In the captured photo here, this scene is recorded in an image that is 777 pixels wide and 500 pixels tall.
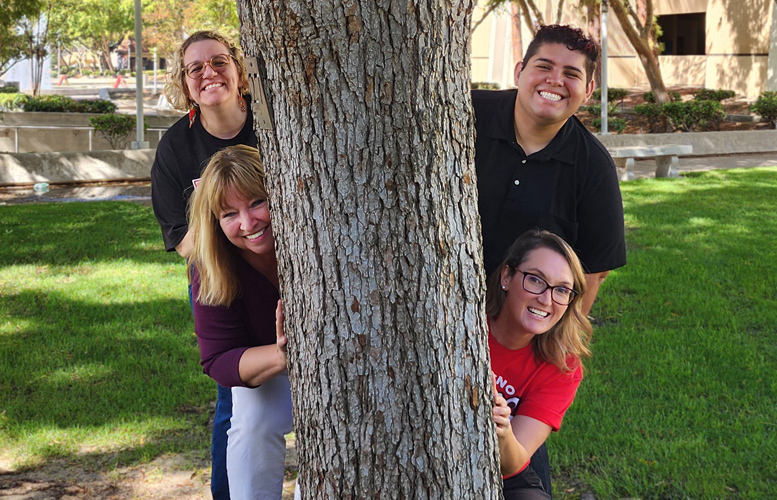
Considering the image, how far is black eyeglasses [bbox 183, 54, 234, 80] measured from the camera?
313 cm

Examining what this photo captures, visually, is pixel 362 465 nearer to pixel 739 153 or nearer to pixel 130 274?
pixel 130 274

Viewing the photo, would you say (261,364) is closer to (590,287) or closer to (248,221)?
(248,221)

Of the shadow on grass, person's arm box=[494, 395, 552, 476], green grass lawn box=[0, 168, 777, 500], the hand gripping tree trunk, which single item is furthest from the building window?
the hand gripping tree trunk

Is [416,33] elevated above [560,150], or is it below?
above

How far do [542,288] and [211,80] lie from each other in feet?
4.78

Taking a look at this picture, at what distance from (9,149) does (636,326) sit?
14.2 meters

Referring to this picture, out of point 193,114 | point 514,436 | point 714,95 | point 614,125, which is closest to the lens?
point 514,436

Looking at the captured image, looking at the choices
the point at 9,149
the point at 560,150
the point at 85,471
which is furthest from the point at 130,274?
the point at 9,149

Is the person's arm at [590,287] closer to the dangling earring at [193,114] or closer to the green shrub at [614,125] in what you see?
the dangling earring at [193,114]

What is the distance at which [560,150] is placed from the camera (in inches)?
112

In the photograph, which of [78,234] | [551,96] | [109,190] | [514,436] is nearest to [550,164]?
[551,96]

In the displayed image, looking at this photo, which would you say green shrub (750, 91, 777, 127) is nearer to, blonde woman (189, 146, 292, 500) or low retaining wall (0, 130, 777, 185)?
low retaining wall (0, 130, 777, 185)

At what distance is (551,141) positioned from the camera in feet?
9.48

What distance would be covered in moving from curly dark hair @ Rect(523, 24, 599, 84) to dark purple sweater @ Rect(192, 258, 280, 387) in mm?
1202
